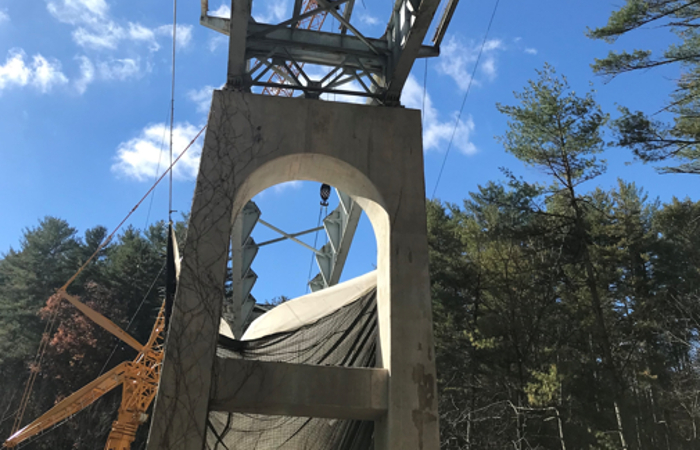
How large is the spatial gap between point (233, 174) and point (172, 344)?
6.68 ft

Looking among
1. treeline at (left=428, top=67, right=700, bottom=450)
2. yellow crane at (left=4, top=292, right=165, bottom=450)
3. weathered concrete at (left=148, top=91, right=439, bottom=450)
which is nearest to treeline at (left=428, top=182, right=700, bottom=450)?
treeline at (left=428, top=67, right=700, bottom=450)

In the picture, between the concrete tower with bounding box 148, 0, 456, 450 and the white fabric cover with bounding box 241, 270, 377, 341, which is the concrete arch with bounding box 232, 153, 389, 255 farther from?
the white fabric cover with bounding box 241, 270, 377, 341

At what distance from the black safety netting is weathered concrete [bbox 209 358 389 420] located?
3.65 ft

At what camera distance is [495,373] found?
16047 mm

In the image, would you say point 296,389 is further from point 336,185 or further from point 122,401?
point 122,401

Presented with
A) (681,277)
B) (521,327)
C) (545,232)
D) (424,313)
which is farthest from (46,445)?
(681,277)

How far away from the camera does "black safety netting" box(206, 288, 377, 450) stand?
6645 millimetres

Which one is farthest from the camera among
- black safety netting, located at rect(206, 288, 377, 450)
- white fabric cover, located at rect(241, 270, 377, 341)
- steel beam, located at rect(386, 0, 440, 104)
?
white fabric cover, located at rect(241, 270, 377, 341)

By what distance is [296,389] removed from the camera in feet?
17.2

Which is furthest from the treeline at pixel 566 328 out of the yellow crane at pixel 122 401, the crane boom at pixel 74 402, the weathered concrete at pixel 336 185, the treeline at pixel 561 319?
the crane boom at pixel 74 402

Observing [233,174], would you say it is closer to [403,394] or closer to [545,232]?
[403,394]

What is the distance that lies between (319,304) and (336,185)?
199cm

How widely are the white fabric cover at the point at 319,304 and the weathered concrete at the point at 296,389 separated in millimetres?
1971

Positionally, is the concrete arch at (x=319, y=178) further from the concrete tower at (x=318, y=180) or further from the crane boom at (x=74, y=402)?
the crane boom at (x=74, y=402)
